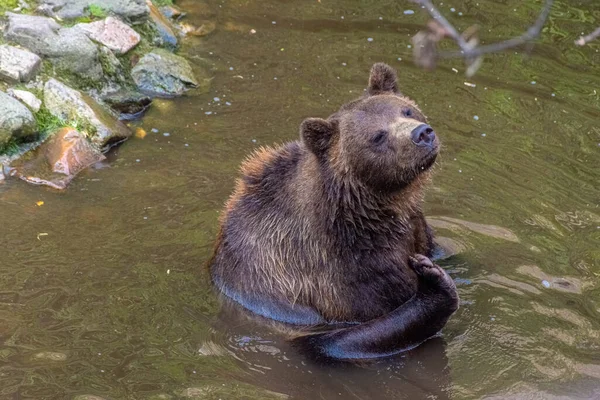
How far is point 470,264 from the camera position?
7578mm

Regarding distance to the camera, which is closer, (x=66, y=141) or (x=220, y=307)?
(x=220, y=307)

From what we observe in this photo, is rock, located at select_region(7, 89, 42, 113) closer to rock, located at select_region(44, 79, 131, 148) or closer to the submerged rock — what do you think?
rock, located at select_region(44, 79, 131, 148)

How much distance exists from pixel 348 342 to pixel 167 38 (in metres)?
6.32

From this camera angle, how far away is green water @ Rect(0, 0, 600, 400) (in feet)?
Result: 20.5

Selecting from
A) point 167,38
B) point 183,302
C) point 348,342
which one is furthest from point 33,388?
point 167,38

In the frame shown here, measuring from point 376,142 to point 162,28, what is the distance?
6002mm

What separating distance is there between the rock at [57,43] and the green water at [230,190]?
107 cm

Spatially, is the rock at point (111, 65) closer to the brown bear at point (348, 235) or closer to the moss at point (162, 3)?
the moss at point (162, 3)

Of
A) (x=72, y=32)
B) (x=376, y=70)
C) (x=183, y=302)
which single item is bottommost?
(x=183, y=302)

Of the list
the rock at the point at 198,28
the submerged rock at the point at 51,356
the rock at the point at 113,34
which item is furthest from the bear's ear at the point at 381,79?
the rock at the point at 198,28

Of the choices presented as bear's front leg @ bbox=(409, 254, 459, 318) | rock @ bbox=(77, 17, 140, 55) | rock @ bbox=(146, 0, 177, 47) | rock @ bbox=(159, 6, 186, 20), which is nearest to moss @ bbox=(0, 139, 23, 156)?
rock @ bbox=(77, 17, 140, 55)

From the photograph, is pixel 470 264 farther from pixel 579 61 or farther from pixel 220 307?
pixel 579 61

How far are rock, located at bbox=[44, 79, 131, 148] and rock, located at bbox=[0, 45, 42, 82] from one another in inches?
9.8

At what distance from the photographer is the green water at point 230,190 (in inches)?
→ 246
